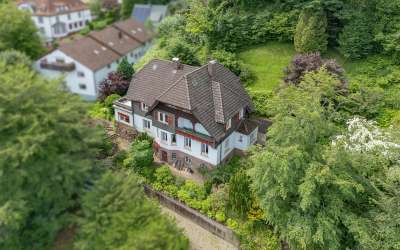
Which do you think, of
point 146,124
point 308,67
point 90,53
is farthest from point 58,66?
point 308,67

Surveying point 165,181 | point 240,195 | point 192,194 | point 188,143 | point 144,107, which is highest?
point 144,107

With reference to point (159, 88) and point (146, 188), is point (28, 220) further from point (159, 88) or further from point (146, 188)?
point (159, 88)

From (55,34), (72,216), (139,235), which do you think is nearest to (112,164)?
(72,216)

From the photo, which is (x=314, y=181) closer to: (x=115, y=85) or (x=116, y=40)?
(x=115, y=85)

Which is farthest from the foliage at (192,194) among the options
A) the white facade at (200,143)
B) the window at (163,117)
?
the window at (163,117)

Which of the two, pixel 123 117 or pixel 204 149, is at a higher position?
pixel 123 117

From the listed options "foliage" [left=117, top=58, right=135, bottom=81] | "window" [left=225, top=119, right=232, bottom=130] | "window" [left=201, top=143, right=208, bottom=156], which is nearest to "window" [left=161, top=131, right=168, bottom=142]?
"window" [left=201, top=143, right=208, bottom=156]

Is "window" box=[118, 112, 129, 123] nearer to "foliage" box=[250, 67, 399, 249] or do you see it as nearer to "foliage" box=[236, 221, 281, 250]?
"foliage" box=[236, 221, 281, 250]

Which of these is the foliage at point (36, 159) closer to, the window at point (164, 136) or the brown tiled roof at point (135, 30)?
the window at point (164, 136)
